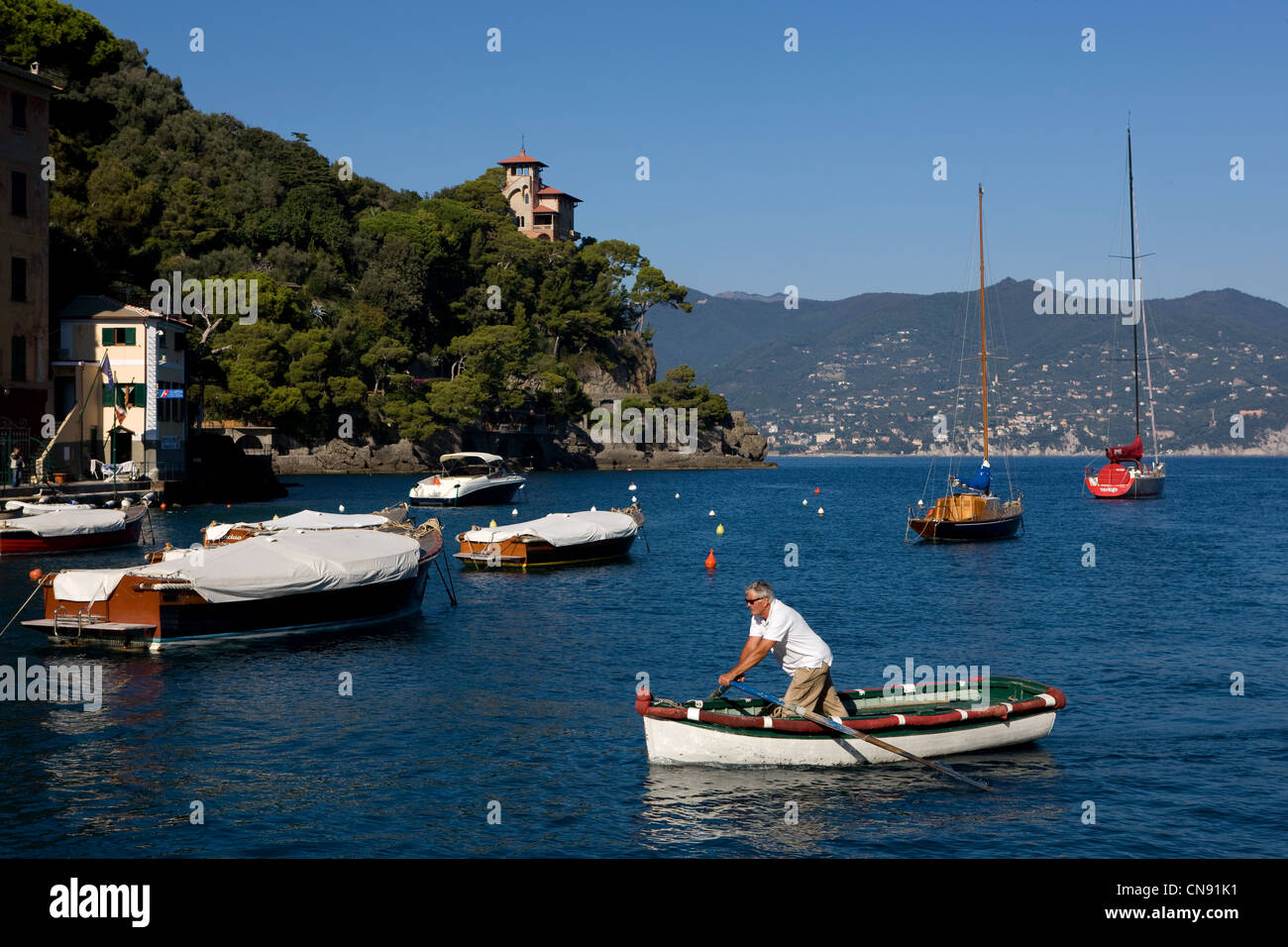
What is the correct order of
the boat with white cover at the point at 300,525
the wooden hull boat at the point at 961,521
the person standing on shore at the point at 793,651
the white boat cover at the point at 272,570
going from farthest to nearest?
the wooden hull boat at the point at 961,521
the boat with white cover at the point at 300,525
the white boat cover at the point at 272,570
the person standing on shore at the point at 793,651

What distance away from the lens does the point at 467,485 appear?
80.3 m

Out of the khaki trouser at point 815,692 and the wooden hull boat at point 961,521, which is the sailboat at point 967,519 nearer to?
the wooden hull boat at point 961,521

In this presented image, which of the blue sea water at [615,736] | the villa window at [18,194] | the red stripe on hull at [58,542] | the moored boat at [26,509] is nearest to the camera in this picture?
the blue sea water at [615,736]

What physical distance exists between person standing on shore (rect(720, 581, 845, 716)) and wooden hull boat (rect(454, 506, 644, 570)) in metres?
27.8

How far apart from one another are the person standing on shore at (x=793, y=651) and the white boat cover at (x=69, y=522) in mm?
39969

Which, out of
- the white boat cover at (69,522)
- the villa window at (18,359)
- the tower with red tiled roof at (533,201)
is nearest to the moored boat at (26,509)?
the white boat cover at (69,522)

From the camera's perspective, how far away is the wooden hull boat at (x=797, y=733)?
1769 cm

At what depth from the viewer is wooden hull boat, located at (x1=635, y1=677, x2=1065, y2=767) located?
17.7 meters

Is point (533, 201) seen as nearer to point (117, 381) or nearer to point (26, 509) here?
point (117, 381)
